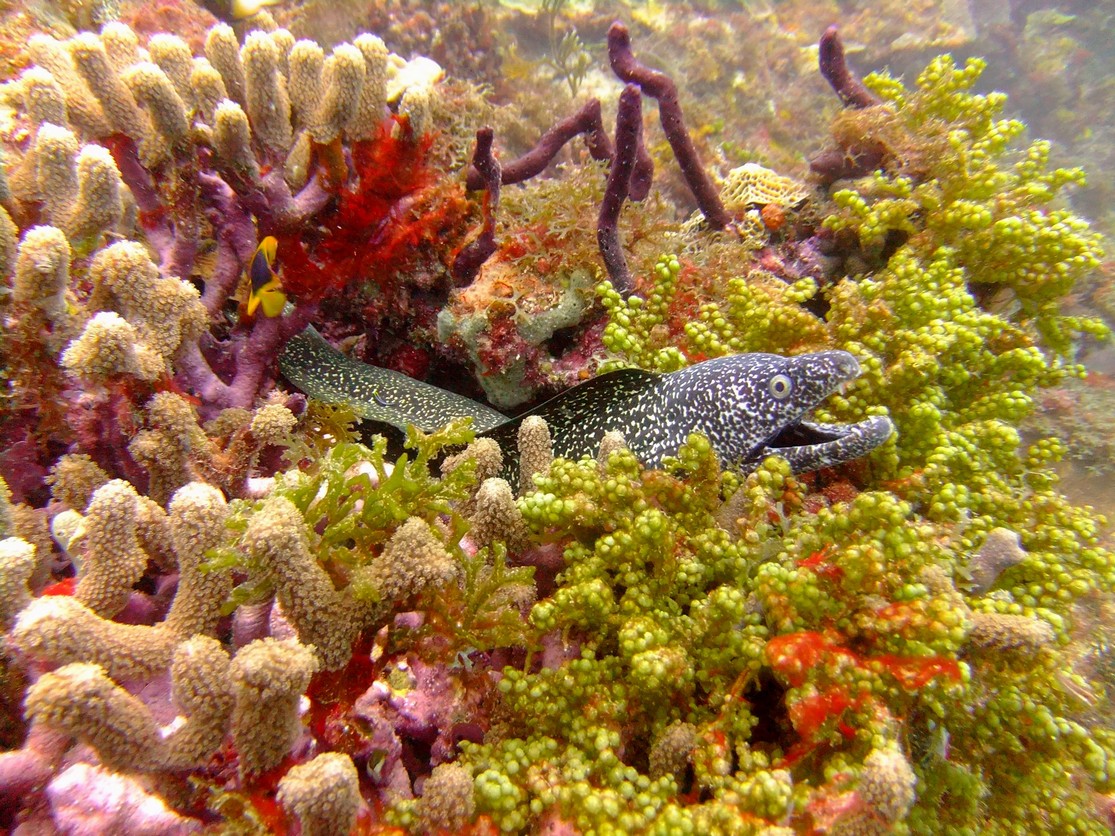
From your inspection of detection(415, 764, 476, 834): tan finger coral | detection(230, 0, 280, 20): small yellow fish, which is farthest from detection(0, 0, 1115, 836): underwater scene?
detection(230, 0, 280, 20): small yellow fish

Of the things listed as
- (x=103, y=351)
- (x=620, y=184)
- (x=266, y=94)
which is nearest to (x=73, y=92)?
(x=266, y=94)

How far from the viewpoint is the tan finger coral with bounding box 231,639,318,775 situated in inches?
54.2

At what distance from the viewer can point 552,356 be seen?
438 cm

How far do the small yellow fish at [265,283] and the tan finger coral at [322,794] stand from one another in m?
2.66

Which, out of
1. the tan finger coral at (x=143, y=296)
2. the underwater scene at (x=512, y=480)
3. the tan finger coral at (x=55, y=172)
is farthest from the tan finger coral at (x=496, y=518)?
the tan finger coral at (x=55, y=172)

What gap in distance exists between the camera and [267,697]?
1.41 metres

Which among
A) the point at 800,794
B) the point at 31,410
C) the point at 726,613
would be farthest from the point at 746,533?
the point at 31,410

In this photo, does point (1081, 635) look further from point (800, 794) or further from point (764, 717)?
point (800, 794)

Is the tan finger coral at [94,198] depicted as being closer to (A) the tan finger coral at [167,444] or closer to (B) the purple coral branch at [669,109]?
(A) the tan finger coral at [167,444]

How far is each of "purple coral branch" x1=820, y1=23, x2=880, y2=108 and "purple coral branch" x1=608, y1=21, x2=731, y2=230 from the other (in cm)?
169

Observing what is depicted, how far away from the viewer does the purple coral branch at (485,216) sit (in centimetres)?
391

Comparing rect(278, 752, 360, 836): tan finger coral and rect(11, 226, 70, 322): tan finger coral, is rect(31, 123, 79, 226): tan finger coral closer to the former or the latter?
rect(11, 226, 70, 322): tan finger coral

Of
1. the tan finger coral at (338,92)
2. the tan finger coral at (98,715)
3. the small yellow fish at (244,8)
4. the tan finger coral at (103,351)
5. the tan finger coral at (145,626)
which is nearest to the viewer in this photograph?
the tan finger coral at (98,715)

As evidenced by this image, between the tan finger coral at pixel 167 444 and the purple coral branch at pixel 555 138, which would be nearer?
the tan finger coral at pixel 167 444
